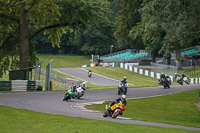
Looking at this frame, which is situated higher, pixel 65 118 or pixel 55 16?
pixel 55 16

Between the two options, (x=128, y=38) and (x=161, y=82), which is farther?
(x=128, y=38)

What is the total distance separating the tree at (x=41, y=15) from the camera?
3865cm

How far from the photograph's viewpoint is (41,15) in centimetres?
3997

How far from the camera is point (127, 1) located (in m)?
74.1

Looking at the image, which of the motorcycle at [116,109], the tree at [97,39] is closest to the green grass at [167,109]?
the motorcycle at [116,109]

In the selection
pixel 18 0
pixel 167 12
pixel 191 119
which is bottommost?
pixel 191 119

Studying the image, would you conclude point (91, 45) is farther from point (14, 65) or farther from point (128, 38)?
point (14, 65)

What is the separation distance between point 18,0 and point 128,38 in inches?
1517

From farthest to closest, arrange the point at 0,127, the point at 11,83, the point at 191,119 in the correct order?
the point at 11,83 < the point at 191,119 < the point at 0,127

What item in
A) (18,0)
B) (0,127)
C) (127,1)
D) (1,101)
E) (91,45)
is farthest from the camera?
(91,45)

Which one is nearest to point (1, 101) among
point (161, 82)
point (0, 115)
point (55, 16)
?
point (0, 115)

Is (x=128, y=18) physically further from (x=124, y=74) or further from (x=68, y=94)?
(x=68, y=94)

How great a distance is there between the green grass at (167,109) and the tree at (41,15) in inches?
535

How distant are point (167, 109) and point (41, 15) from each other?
19252 millimetres
